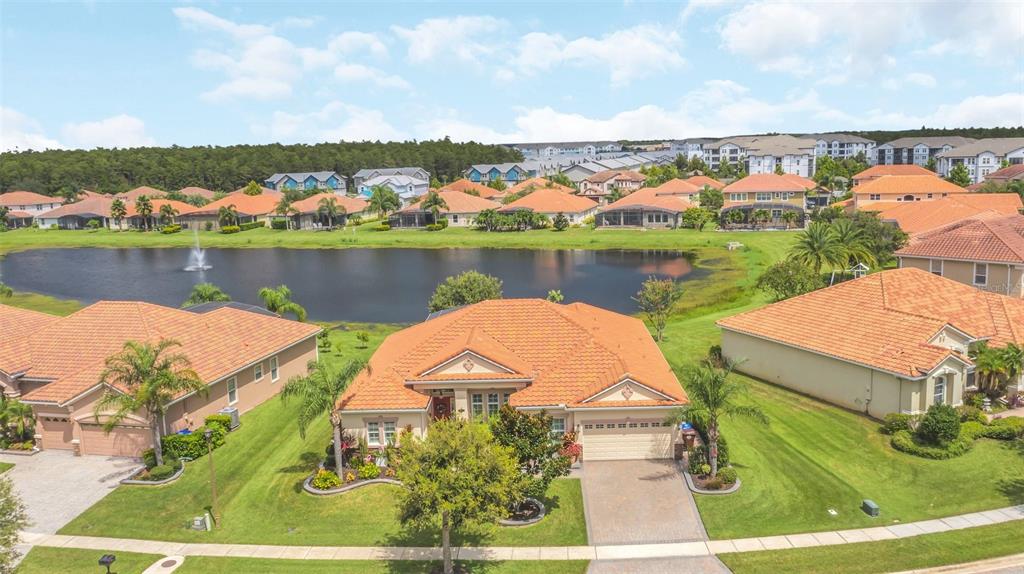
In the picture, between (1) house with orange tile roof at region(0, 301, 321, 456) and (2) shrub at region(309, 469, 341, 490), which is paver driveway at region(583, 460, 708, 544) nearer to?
(2) shrub at region(309, 469, 341, 490)

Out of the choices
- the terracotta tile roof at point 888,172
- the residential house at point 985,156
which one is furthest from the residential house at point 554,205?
the residential house at point 985,156

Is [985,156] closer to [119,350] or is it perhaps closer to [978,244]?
[978,244]

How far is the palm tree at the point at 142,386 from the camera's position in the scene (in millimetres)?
29453

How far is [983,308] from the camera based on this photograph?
38.1 meters

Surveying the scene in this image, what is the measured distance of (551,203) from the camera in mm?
126562

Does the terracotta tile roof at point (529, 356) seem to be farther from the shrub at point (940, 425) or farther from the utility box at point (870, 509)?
the shrub at point (940, 425)

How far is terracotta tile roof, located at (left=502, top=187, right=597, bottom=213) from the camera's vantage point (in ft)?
409

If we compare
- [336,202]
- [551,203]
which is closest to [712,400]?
[551,203]

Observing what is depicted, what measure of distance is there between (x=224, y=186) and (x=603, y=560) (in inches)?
7615

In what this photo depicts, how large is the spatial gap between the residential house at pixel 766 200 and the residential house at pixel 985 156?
2290 inches

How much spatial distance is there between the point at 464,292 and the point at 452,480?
2935 cm

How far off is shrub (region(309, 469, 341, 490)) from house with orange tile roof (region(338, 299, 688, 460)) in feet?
8.14

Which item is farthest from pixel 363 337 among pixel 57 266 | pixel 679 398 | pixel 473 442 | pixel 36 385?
pixel 57 266

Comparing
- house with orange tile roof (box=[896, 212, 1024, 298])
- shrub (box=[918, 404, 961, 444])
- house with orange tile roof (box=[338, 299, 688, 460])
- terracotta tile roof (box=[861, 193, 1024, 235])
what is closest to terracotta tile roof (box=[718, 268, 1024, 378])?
shrub (box=[918, 404, 961, 444])
